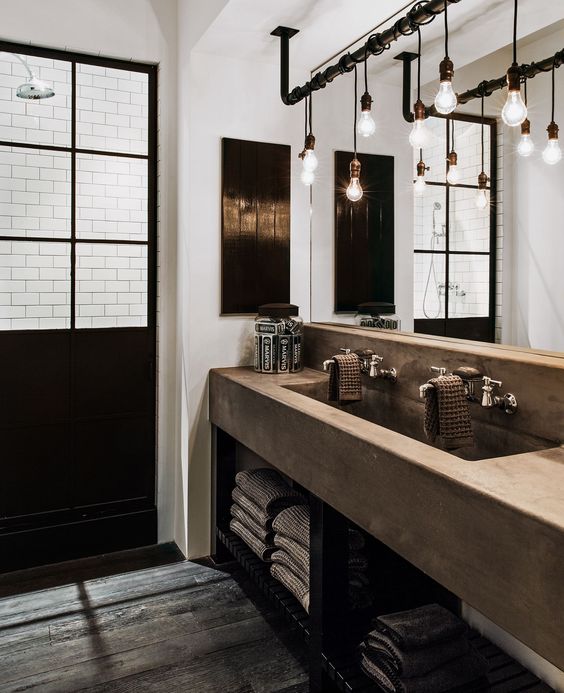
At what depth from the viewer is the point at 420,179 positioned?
221 centimetres

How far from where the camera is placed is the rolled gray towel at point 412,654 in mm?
1648

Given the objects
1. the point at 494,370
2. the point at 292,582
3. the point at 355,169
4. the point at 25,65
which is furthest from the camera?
the point at 25,65

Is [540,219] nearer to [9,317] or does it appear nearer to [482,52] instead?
[482,52]

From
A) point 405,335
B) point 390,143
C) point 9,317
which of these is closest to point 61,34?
point 9,317

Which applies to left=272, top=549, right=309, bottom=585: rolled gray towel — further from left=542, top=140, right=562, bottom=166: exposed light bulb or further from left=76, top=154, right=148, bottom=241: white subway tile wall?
left=76, top=154, right=148, bottom=241: white subway tile wall

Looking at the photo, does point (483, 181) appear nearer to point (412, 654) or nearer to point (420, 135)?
point (420, 135)

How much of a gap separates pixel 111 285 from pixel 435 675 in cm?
217

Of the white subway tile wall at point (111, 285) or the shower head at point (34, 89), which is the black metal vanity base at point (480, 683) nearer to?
the white subway tile wall at point (111, 285)

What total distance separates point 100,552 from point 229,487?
73cm

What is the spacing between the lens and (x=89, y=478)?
2932 mm

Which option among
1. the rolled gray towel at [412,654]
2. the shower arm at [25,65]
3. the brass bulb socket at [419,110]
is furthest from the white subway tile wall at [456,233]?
the shower arm at [25,65]

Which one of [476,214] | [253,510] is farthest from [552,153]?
[253,510]

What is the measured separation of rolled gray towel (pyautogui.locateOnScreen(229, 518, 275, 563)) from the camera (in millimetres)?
2395

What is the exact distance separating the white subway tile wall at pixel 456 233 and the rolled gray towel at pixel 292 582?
3.49 ft
